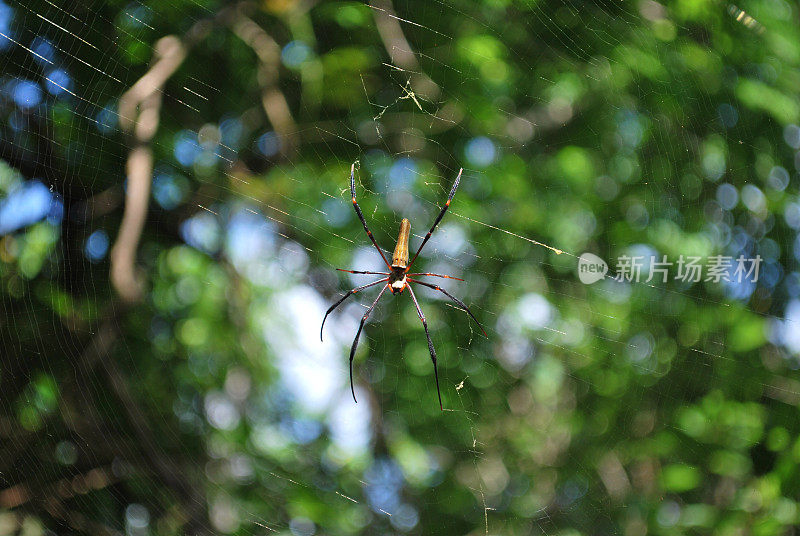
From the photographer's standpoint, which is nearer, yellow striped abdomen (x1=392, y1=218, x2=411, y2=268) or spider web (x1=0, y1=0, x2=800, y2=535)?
yellow striped abdomen (x1=392, y1=218, x2=411, y2=268)

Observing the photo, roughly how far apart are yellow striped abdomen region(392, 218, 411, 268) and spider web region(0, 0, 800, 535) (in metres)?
0.59

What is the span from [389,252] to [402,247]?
0.73 metres

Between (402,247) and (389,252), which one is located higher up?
(402,247)

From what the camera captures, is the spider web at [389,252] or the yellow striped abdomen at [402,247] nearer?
the yellow striped abdomen at [402,247]

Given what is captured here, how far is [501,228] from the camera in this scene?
2.88 metres

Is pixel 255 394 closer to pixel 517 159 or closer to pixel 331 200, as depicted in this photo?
pixel 331 200

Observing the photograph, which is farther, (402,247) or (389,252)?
(389,252)

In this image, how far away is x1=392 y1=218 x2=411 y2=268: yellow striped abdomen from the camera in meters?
1.70

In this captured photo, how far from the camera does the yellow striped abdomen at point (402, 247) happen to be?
1.70 metres

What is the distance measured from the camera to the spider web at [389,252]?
101 inches

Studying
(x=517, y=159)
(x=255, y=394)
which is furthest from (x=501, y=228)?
(x=255, y=394)

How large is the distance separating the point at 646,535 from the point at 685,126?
7.84 feet

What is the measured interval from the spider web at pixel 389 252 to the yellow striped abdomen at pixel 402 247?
59 centimetres

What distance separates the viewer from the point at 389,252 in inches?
98.3
